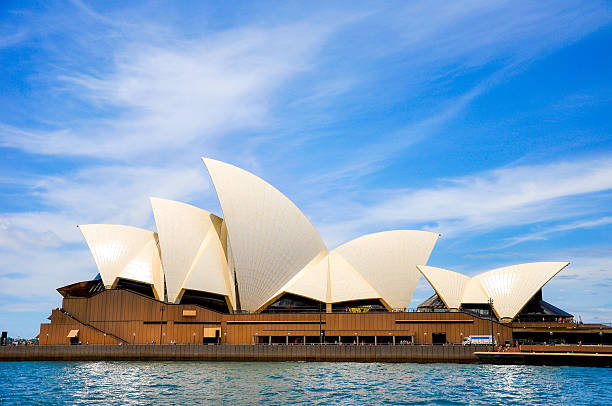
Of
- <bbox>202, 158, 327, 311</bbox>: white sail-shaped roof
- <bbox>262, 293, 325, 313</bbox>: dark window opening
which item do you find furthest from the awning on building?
<bbox>262, 293, 325, 313</bbox>: dark window opening

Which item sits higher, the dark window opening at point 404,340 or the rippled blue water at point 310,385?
the dark window opening at point 404,340

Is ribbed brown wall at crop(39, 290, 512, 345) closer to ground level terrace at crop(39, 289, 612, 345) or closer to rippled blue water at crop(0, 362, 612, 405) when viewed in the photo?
ground level terrace at crop(39, 289, 612, 345)

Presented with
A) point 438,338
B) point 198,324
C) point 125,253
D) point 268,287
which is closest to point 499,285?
point 438,338

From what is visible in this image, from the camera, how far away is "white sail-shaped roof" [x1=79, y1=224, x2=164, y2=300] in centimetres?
6519

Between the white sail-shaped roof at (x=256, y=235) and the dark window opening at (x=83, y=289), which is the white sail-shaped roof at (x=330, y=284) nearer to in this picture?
the white sail-shaped roof at (x=256, y=235)

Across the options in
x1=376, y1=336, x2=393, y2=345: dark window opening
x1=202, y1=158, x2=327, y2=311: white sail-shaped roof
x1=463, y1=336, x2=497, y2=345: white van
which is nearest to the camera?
x1=463, y1=336, x2=497, y2=345: white van

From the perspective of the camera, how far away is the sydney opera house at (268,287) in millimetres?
61938

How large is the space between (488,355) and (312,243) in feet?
79.9

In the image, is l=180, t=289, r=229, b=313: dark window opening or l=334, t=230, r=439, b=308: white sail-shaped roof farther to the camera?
l=334, t=230, r=439, b=308: white sail-shaped roof

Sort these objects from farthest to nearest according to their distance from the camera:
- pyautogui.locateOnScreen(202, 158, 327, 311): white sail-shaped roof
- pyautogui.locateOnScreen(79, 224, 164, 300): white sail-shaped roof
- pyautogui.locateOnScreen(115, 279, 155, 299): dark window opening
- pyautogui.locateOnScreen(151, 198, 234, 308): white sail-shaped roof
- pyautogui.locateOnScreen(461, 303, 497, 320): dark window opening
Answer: pyautogui.locateOnScreen(115, 279, 155, 299): dark window opening < pyautogui.locateOnScreen(79, 224, 164, 300): white sail-shaped roof < pyautogui.locateOnScreen(461, 303, 497, 320): dark window opening < pyautogui.locateOnScreen(202, 158, 327, 311): white sail-shaped roof < pyautogui.locateOnScreen(151, 198, 234, 308): white sail-shaped roof

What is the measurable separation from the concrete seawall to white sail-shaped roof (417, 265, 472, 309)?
387 inches

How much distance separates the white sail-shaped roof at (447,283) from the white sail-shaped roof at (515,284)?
8.23 ft

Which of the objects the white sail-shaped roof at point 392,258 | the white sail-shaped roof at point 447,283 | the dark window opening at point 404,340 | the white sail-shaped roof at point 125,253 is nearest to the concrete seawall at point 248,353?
the dark window opening at point 404,340

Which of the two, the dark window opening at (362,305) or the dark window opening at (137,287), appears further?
the dark window opening at (137,287)
